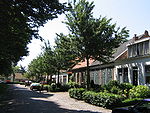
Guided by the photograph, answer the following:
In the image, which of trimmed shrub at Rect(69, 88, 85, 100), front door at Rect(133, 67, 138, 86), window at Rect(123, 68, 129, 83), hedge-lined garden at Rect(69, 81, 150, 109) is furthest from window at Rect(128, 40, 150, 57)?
trimmed shrub at Rect(69, 88, 85, 100)

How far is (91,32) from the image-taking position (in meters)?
16.8

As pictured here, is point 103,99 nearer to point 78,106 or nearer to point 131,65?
point 78,106

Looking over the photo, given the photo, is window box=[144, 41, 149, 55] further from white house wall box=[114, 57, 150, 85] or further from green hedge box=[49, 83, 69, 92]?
green hedge box=[49, 83, 69, 92]

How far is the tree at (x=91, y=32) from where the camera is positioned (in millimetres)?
16625

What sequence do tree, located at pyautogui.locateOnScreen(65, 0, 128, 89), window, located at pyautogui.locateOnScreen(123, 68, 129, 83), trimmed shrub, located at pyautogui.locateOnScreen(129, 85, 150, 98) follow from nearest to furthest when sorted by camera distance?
trimmed shrub, located at pyautogui.locateOnScreen(129, 85, 150, 98)
tree, located at pyautogui.locateOnScreen(65, 0, 128, 89)
window, located at pyautogui.locateOnScreen(123, 68, 129, 83)

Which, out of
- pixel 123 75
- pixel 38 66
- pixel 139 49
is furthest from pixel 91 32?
pixel 38 66

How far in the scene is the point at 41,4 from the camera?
353 inches

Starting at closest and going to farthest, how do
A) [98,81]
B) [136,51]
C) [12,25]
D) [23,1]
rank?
[23,1] → [12,25] → [136,51] → [98,81]

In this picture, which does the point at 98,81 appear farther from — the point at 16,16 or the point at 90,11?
the point at 16,16

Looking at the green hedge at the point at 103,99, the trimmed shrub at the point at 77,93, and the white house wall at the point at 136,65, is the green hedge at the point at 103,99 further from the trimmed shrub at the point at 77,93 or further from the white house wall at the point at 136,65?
the white house wall at the point at 136,65

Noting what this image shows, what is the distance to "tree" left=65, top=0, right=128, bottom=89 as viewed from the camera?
1662 centimetres

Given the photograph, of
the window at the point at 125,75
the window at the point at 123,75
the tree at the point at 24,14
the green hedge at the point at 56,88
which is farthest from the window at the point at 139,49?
the green hedge at the point at 56,88

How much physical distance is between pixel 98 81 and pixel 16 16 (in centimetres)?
2011

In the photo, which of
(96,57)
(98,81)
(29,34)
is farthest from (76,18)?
(98,81)
